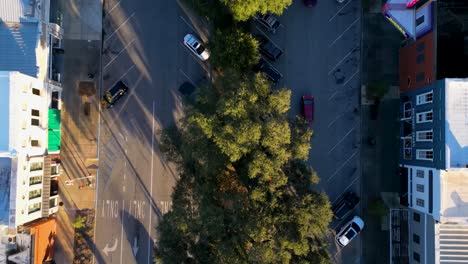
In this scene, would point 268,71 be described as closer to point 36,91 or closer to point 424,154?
point 424,154

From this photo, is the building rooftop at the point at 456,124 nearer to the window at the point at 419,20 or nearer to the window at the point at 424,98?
the window at the point at 424,98

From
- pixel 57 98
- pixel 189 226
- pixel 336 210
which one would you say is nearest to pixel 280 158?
pixel 189 226

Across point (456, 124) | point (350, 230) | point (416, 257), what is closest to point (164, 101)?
point (350, 230)

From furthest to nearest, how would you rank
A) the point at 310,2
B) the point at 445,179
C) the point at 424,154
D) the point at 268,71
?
the point at 310,2 → the point at 268,71 → the point at 424,154 → the point at 445,179

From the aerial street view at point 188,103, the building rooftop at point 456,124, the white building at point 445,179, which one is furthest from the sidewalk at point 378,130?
the building rooftop at point 456,124

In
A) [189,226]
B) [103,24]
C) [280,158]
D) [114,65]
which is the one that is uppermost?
[103,24]

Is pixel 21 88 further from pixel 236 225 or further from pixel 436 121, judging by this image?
pixel 436 121
